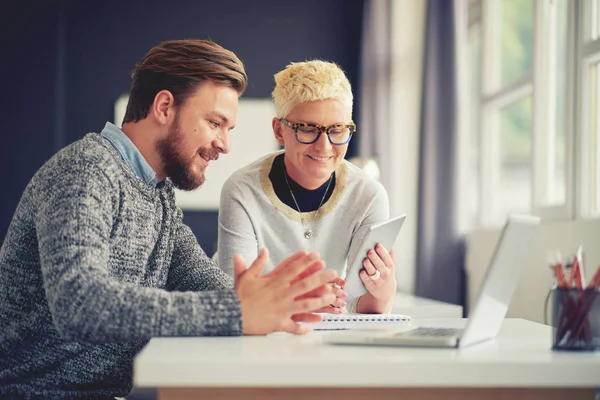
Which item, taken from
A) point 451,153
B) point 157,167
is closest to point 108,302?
point 157,167

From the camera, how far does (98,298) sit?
121 cm

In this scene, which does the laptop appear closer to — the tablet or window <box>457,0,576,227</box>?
the tablet

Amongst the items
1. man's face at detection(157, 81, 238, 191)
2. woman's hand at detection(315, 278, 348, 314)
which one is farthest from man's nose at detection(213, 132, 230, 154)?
woman's hand at detection(315, 278, 348, 314)

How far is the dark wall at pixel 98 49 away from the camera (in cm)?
591

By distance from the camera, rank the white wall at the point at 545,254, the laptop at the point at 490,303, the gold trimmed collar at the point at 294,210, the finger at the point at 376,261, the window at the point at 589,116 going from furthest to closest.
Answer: the window at the point at 589,116 < the white wall at the point at 545,254 < the gold trimmed collar at the point at 294,210 < the finger at the point at 376,261 < the laptop at the point at 490,303

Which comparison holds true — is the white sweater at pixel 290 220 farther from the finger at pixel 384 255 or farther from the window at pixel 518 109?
the window at pixel 518 109

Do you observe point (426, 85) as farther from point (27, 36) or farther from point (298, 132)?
point (27, 36)

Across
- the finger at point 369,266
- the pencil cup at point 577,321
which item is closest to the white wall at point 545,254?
the finger at point 369,266

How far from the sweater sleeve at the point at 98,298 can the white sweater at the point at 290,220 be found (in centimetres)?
86

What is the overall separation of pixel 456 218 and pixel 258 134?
203cm

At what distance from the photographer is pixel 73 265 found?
1.25 meters

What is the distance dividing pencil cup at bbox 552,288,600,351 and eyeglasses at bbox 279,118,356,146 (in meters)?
1.03

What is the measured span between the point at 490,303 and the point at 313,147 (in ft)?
3.33

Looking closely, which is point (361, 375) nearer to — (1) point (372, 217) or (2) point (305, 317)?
(2) point (305, 317)
